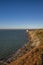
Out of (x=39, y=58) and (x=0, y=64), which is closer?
(x=39, y=58)

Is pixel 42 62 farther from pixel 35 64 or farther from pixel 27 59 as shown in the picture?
pixel 27 59

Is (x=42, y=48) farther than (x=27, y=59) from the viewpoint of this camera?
Yes

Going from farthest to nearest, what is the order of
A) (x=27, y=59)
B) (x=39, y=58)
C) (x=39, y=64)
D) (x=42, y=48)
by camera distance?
(x=42, y=48) → (x=27, y=59) → (x=39, y=58) → (x=39, y=64)

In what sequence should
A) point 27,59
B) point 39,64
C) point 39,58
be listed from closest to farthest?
point 39,64
point 39,58
point 27,59

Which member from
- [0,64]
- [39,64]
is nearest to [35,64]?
[39,64]

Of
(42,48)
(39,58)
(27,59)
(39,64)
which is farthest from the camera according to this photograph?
(42,48)

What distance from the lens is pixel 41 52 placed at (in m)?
24.7

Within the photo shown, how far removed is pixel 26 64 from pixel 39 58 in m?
1.78

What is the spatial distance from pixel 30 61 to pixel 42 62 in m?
2.10

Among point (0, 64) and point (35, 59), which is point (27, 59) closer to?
point (35, 59)

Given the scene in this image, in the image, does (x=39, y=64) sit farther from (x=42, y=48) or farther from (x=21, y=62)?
(x=42, y=48)

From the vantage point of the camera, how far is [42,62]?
21781 millimetres

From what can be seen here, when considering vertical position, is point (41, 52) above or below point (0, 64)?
above

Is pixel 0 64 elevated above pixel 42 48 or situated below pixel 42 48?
below
